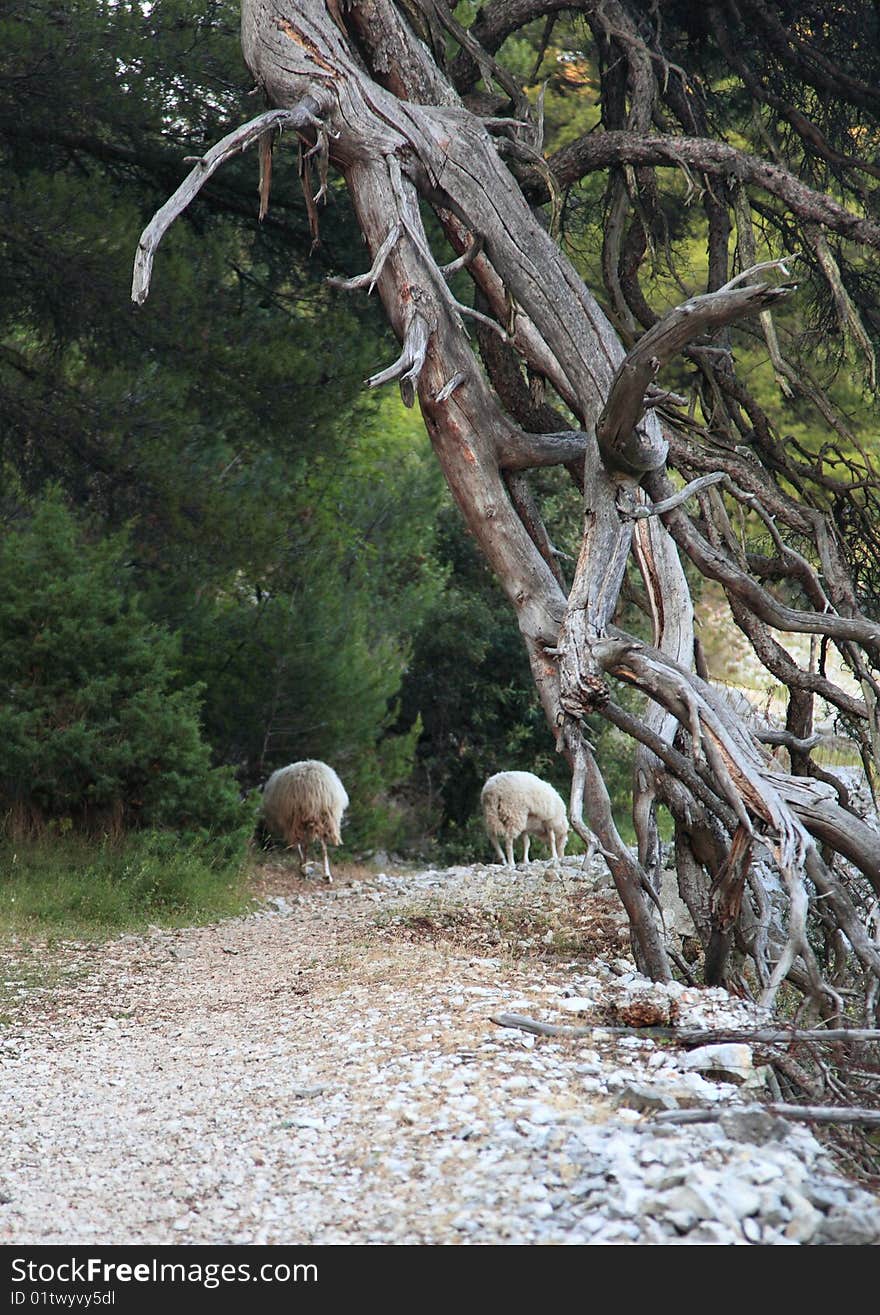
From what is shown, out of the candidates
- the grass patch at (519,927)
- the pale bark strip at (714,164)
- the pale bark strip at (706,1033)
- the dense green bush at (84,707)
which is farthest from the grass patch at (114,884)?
the pale bark strip at (714,164)

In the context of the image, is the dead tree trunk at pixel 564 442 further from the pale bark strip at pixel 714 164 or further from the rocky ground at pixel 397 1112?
the rocky ground at pixel 397 1112

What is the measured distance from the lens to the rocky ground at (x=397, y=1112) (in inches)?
132

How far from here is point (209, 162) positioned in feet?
21.0

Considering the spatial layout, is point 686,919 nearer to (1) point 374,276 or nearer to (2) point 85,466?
(1) point 374,276

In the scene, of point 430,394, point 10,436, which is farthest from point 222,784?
point 430,394

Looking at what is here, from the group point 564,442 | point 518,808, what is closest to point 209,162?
point 564,442

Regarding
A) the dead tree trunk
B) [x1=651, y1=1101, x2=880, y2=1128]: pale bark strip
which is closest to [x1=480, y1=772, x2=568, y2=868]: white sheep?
the dead tree trunk

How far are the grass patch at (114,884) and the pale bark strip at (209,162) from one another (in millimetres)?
4517

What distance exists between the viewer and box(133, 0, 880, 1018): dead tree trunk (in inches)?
220

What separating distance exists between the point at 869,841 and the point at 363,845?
8451mm

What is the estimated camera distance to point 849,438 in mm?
7566

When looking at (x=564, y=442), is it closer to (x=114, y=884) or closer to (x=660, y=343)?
(x=660, y=343)

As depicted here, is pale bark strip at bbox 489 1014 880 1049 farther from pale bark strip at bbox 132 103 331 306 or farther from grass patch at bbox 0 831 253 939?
grass patch at bbox 0 831 253 939

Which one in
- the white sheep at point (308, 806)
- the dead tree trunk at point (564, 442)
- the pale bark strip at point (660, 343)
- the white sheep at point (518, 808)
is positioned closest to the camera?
the pale bark strip at point (660, 343)
